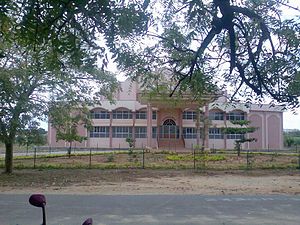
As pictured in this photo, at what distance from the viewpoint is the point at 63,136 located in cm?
2591

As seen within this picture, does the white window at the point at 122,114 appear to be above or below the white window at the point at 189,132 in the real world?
above

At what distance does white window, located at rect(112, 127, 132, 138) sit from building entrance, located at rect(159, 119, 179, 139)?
214 inches


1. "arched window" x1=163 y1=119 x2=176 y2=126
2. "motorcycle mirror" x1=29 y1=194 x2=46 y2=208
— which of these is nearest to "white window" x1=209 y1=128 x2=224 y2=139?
"arched window" x1=163 y1=119 x2=176 y2=126

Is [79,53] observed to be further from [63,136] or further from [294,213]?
[63,136]

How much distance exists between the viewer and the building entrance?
191 feet

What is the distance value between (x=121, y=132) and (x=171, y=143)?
27.5 ft

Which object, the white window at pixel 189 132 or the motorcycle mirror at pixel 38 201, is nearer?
the motorcycle mirror at pixel 38 201

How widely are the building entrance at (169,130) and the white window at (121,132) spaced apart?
17.9 feet

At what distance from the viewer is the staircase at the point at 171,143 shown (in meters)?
55.8

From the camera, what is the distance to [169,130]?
58438 mm

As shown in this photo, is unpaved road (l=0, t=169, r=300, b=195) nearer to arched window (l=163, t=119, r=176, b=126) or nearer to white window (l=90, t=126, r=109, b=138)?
arched window (l=163, t=119, r=176, b=126)

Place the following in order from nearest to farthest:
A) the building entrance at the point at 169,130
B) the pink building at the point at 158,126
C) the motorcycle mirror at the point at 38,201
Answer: the motorcycle mirror at the point at 38,201
the building entrance at the point at 169,130
the pink building at the point at 158,126

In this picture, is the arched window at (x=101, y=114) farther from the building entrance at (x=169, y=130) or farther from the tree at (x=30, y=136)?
the tree at (x=30, y=136)

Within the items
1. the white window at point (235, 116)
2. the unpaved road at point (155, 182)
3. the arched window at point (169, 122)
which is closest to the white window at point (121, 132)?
the arched window at point (169, 122)
